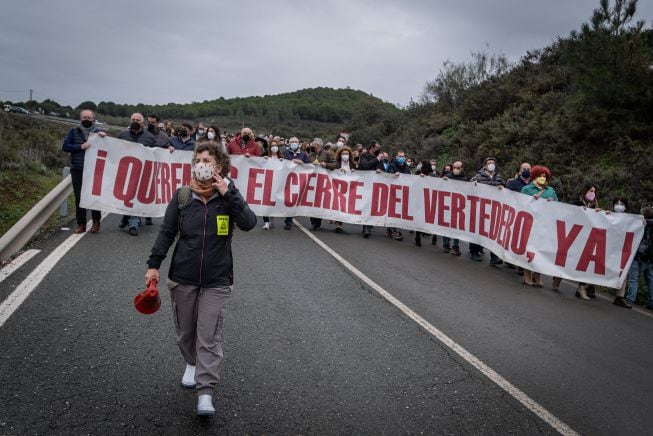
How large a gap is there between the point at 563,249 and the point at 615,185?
7.02m

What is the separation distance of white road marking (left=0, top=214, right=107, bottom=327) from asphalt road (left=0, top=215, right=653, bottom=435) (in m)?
0.08

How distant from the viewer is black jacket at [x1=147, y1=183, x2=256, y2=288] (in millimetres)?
4016

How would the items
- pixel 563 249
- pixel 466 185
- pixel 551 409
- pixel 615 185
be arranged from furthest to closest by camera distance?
pixel 615 185, pixel 466 185, pixel 563 249, pixel 551 409

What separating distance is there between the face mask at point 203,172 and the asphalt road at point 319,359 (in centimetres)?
166

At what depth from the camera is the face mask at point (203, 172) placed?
3.99 meters

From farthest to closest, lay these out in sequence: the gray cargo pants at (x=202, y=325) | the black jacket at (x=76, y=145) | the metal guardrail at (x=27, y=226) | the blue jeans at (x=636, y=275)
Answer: the black jacket at (x=76, y=145)
the blue jeans at (x=636, y=275)
the metal guardrail at (x=27, y=226)
the gray cargo pants at (x=202, y=325)

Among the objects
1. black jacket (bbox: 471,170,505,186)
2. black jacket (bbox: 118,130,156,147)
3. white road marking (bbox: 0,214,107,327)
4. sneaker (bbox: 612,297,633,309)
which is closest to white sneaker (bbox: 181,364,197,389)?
white road marking (bbox: 0,214,107,327)

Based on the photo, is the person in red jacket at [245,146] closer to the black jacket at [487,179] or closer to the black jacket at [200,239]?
the black jacket at [487,179]

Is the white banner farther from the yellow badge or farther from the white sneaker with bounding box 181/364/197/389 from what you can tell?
the yellow badge

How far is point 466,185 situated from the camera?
1153 centimetres

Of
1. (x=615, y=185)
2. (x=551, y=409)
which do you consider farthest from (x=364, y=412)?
(x=615, y=185)

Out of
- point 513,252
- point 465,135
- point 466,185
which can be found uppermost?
point 465,135

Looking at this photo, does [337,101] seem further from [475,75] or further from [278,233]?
[278,233]

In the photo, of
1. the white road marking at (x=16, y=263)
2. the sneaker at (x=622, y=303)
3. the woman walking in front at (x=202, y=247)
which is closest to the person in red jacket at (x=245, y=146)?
the white road marking at (x=16, y=263)
